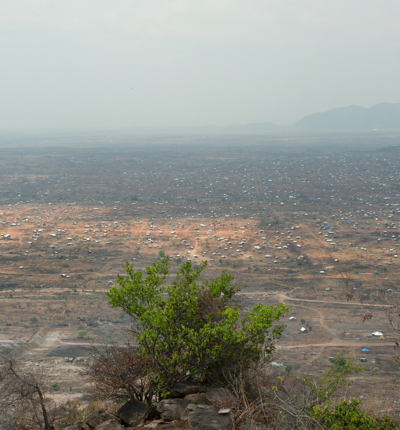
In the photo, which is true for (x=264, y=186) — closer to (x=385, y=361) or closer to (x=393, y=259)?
(x=393, y=259)

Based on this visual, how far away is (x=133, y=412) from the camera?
6.96 m

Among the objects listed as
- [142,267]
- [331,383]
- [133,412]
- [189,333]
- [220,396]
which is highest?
[189,333]

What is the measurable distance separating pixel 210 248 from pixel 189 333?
20331mm

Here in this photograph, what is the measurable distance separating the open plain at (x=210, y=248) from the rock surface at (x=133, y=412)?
121 inches

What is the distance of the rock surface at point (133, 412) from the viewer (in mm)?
6801

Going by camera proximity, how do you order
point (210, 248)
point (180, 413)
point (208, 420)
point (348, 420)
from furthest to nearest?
point (210, 248)
point (180, 413)
point (208, 420)
point (348, 420)

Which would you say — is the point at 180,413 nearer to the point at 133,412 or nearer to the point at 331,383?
the point at 133,412

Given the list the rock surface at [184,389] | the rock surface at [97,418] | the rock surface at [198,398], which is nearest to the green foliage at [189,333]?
the rock surface at [184,389]

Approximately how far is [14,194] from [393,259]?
1708 inches

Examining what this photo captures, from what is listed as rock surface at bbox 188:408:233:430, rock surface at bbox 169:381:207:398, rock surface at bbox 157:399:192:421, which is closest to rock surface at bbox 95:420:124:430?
rock surface at bbox 157:399:192:421

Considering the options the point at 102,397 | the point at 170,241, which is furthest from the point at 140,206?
the point at 102,397

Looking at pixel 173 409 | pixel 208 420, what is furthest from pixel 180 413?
pixel 208 420

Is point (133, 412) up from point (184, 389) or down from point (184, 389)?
down

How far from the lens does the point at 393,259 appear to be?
24906 mm
